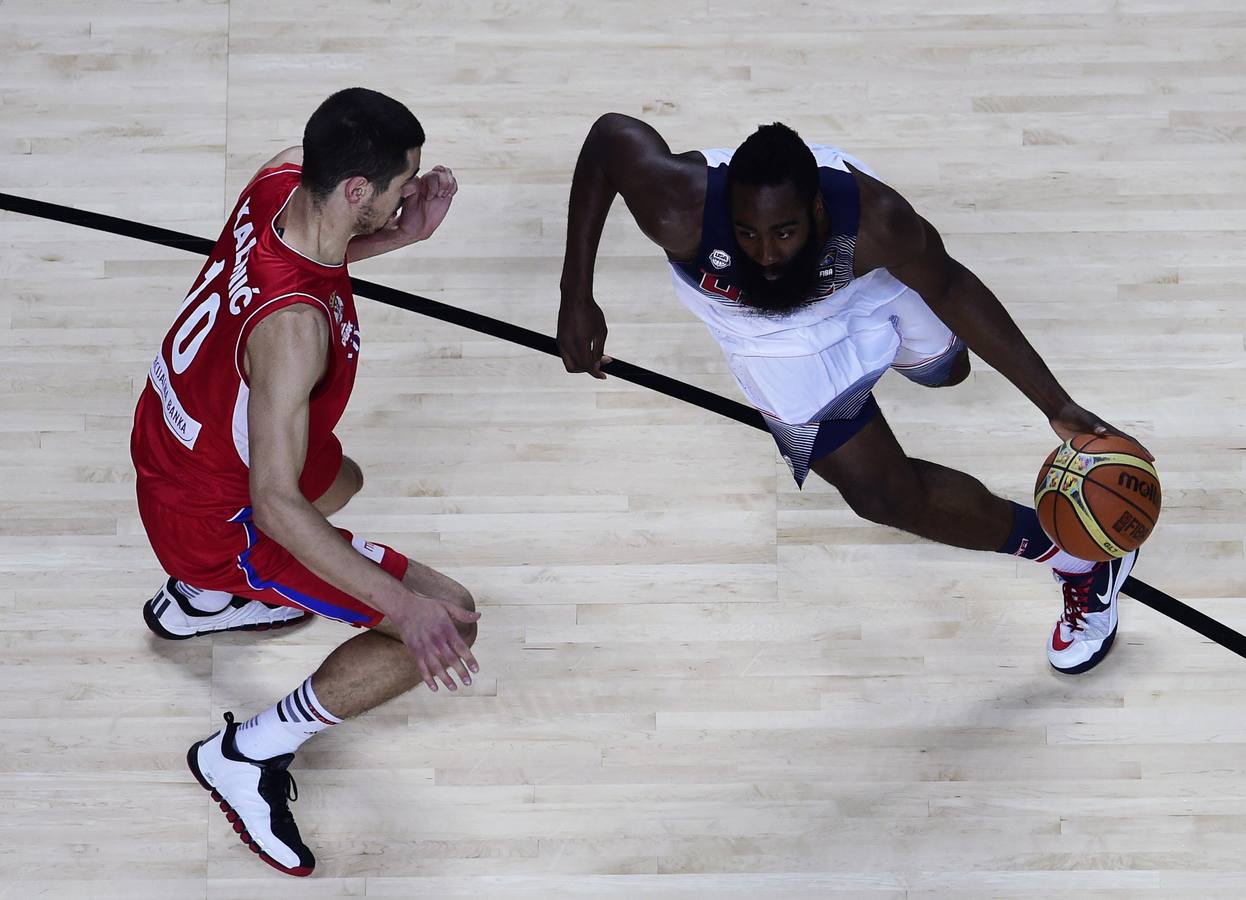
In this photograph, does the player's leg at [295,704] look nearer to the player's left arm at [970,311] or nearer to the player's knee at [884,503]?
the player's knee at [884,503]

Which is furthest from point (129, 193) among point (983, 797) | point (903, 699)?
point (983, 797)

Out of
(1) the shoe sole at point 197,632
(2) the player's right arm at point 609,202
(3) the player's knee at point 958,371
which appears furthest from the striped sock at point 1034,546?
(1) the shoe sole at point 197,632

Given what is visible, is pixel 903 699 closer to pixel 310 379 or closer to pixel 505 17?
pixel 310 379

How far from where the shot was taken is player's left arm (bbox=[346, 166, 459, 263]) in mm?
2961

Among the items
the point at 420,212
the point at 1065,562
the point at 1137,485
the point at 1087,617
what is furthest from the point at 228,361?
the point at 1087,617

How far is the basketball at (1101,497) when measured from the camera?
2.87 m

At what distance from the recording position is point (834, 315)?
123 inches

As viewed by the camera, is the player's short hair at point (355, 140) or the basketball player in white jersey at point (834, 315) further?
the basketball player in white jersey at point (834, 315)

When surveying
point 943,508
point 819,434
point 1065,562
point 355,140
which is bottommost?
point 1065,562

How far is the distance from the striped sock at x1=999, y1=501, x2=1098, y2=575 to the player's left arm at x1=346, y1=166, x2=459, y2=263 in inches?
64.8

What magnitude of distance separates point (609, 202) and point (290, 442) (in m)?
1.07

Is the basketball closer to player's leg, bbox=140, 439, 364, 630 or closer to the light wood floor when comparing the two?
the light wood floor

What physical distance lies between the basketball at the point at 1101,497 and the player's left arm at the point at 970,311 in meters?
0.07

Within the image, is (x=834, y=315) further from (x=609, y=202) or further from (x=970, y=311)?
(x=609, y=202)
